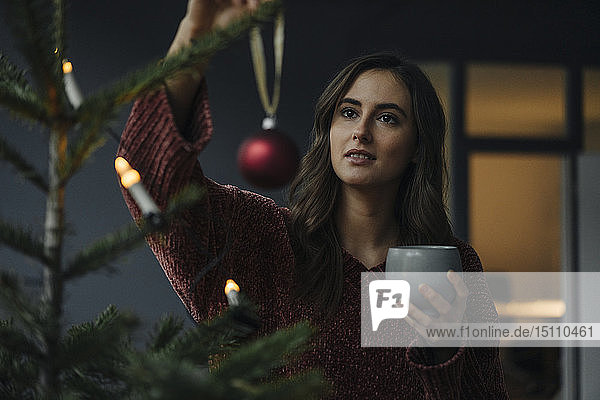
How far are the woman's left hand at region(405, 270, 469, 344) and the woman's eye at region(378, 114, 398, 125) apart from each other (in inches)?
18.6

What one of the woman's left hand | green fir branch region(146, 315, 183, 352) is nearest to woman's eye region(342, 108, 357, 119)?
the woman's left hand

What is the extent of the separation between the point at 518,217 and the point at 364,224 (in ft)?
18.8

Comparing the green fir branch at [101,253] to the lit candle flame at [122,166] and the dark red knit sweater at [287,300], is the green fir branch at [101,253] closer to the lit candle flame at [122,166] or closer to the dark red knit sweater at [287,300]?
the lit candle flame at [122,166]

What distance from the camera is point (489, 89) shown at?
4.26m

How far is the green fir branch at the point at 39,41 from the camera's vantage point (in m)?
0.36

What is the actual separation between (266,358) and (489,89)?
13.6ft

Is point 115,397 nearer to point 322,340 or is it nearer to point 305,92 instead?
point 322,340

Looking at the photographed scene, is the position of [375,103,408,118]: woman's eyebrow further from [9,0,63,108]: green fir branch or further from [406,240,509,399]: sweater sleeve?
[9,0,63,108]: green fir branch

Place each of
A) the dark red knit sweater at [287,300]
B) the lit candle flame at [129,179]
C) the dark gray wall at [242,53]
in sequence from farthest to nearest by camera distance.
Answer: the dark gray wall at [242,53] < the dark red knit sweater at [287,300] < the lit candle flame at [129,179]

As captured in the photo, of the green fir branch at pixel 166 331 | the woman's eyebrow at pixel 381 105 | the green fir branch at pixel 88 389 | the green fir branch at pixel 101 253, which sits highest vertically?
the woman's eyebrow at pixel 381 105

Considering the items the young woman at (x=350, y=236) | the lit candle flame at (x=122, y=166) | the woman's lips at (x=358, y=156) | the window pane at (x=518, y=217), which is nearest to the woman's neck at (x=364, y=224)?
the young woman at (x=350, y=236)

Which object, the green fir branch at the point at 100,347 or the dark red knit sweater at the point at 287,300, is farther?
the dark red knit sweater at the point at 287,300

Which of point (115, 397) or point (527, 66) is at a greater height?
point (527, 66)

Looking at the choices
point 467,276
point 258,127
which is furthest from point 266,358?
point 258,127
